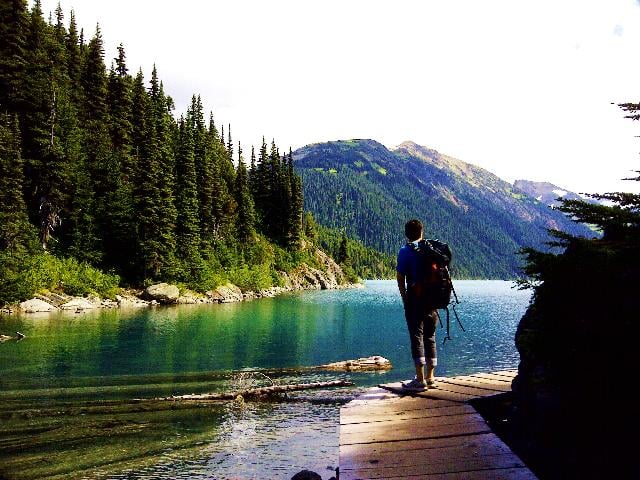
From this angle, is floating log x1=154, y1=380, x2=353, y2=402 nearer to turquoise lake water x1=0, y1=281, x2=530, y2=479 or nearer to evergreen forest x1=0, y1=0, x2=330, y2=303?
turquoise lake water x1=0, y1=281, x2=530, y2=479

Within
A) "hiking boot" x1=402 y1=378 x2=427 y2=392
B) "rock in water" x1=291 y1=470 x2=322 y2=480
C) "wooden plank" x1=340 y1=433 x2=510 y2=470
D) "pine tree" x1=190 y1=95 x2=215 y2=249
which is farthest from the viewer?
"pine tree" x1=190 y1=95 x2=215 y2=249

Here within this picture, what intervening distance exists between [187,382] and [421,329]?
13.9 metres

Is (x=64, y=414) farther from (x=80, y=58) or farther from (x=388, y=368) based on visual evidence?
(x=80, y=58)

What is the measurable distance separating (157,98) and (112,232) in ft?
110

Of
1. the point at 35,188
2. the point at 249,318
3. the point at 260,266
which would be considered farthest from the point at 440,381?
the point at 260,266

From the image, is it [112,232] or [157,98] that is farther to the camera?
[157,98]

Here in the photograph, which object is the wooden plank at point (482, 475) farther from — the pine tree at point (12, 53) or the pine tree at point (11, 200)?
the pine tree at point (12, 53)

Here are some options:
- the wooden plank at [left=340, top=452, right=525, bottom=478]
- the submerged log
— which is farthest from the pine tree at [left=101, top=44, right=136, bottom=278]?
the wooden plank at [left=340, top=452, right=525, bottom=478]

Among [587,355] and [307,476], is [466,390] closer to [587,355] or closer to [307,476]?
[307,476]

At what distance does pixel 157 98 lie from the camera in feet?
295

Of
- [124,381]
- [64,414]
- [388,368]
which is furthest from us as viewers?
[388,368]

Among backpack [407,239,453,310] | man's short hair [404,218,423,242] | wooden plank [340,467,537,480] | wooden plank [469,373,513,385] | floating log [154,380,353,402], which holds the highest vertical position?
man's short hair [404,218,423,242]

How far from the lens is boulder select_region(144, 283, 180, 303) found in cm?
6316

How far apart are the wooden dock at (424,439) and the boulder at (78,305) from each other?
4854 centimetres
